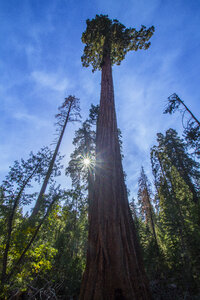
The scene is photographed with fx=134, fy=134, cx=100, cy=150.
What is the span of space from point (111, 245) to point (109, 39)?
7.98m

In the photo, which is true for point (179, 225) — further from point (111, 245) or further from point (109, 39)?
point (109, 39)

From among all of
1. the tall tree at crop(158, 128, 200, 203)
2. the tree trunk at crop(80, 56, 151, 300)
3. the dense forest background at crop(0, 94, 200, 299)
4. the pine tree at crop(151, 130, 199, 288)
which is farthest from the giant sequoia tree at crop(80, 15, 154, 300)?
the tall tree at crop(158, 128, 200, 203)

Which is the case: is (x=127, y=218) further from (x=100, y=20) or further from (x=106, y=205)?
(x=100, y=20)

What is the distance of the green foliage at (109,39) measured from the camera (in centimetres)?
641

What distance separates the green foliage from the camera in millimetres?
6410

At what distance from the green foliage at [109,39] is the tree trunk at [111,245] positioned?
5.98 metres

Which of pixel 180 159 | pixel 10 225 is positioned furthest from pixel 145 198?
pixel 10 225

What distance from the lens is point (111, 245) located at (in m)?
1.49

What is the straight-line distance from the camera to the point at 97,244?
1.54m

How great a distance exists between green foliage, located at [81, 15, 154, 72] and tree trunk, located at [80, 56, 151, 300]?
5976 mm

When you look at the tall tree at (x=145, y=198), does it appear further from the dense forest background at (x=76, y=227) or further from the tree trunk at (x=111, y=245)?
the tree trunk at (x=111, y=245)

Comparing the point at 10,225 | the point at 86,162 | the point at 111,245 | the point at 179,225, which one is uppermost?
the point at 86,162

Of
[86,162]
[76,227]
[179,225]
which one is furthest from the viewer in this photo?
[76,227]

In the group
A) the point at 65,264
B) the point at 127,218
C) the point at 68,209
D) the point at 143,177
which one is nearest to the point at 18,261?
the point at 68,209
